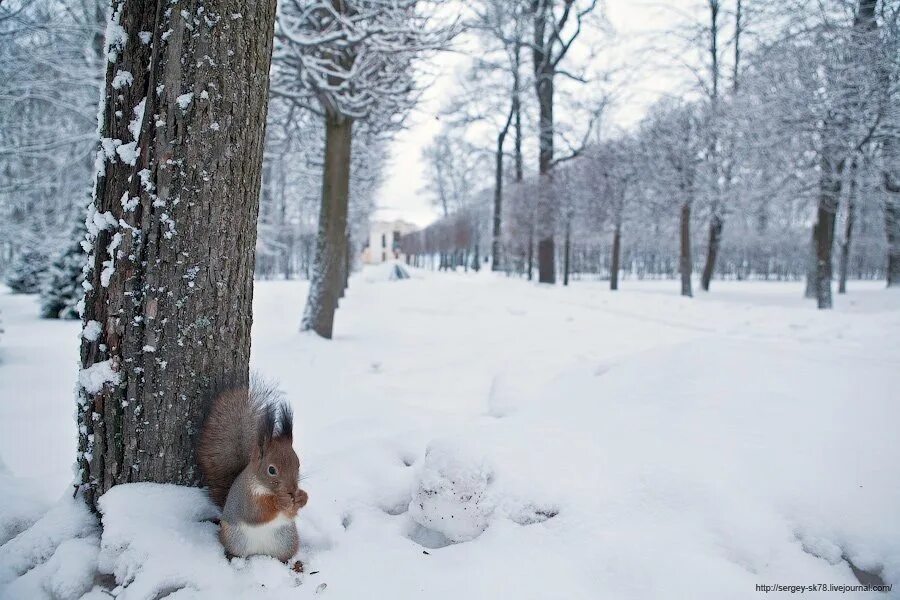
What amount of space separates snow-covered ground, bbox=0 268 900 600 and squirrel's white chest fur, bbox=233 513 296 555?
1.7 inches

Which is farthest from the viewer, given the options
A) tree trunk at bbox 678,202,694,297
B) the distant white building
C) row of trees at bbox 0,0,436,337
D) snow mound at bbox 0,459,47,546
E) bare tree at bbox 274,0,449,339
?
the distant white building

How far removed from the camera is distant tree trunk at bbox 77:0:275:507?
4.90 feet

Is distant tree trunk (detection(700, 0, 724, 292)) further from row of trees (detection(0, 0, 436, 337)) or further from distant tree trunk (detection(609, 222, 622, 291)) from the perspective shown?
row of trees (detection(0, 0, 436, 337))

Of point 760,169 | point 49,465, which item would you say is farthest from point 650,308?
point 49,465

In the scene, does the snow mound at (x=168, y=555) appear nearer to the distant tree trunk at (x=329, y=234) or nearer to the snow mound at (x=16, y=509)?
the snow mound at (x=16, y=509)

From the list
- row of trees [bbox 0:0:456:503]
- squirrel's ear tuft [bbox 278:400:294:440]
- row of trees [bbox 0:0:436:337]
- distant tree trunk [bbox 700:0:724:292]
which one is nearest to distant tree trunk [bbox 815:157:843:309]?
distant tree trunk [bbox 700:0:724:292]

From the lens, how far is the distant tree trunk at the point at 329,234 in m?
6.11

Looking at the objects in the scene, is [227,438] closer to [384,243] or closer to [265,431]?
[265,431]

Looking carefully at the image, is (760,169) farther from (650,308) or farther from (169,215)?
(169,215)

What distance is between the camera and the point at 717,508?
1.79 meters

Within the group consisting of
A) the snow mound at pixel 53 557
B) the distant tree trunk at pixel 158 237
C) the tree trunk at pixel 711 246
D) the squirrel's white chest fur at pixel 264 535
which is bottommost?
the snow mound at pixel 53 557

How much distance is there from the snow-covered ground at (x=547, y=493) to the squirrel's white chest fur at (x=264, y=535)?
0.14 ft

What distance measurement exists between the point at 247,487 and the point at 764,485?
6.31 feet

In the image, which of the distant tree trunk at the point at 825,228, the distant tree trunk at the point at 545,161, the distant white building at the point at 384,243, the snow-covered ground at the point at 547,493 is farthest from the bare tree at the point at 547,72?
the distant white building at the point at 384,243
